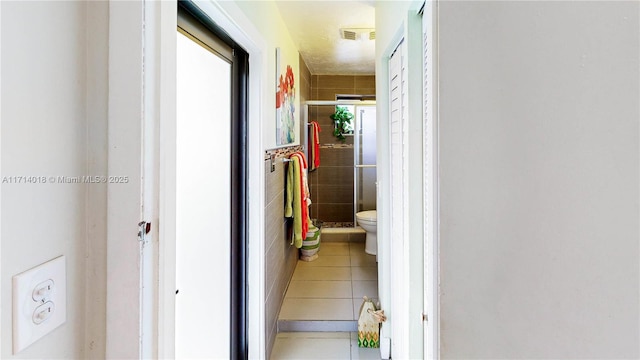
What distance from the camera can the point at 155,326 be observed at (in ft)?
2.36

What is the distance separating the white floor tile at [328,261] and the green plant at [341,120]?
1790 mm

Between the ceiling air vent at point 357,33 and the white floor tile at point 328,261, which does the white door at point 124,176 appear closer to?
the ceiling air vent at point 357,33

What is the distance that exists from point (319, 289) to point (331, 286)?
0.12 metres

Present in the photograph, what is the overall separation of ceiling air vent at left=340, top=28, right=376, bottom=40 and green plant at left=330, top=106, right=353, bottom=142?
4.96 feet

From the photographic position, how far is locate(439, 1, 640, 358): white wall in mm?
530

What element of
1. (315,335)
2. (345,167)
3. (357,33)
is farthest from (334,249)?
(357,33)

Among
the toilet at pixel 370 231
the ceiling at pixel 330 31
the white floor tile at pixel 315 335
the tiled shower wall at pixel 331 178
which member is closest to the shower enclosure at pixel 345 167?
the tiled shower wall at pixel 331 178

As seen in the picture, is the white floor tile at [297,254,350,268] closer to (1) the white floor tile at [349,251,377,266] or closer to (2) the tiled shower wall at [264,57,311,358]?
(1) the white floor tile at [349,251,377,266]

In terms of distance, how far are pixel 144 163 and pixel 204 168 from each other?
109 centimetres

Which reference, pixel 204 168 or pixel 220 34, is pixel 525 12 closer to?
pixel 220 34

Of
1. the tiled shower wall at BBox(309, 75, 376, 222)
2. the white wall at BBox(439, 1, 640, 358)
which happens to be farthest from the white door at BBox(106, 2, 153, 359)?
the tiled shower wall at BBox(309, 75, 376, 222)

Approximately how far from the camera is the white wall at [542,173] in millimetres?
530

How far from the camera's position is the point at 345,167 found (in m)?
4.91

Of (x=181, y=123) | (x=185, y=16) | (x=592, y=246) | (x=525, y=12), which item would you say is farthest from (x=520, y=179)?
(x=181, y=123)
